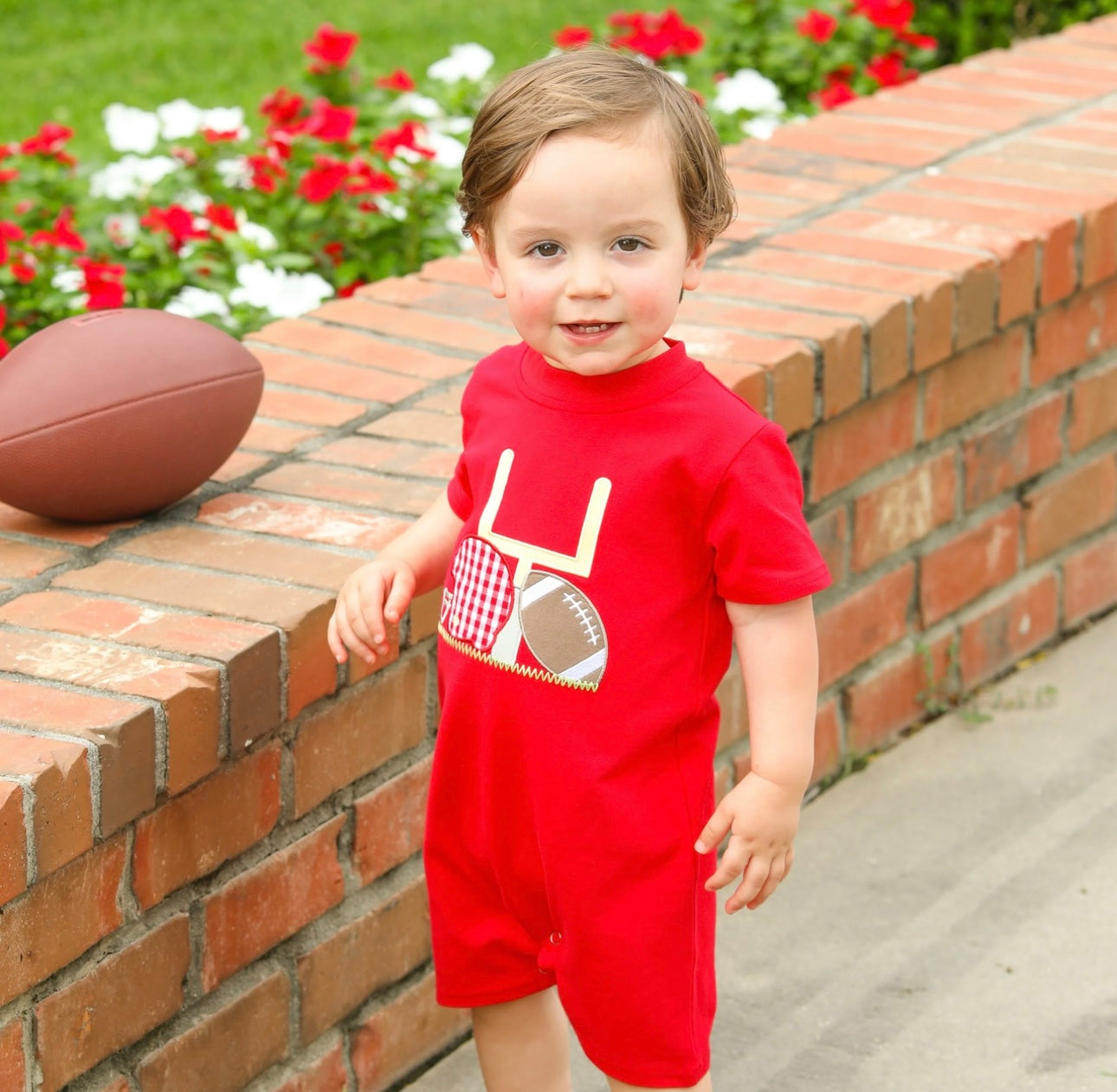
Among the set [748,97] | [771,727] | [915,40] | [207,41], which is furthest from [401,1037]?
[207,41]

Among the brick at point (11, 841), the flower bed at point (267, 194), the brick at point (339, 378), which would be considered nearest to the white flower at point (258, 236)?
the flower bed at point (267, 194)

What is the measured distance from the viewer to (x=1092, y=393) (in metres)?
3.43

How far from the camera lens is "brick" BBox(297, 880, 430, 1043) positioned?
2275 mm

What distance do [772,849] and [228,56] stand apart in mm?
6314

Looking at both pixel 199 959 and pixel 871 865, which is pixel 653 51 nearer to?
pixel 871 865

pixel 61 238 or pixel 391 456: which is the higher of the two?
pixel 61 238

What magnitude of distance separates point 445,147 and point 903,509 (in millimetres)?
1583

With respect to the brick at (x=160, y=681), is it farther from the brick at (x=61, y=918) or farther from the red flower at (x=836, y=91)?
the red flower at (x=836, y=91)

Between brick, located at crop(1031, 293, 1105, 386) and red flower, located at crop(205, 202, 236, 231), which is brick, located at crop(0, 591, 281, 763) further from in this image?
brick, located at crop(1031, 293, 1105, 386)

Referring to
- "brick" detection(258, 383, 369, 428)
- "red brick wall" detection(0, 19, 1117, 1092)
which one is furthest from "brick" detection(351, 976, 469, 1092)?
"brick" detection(258, 383, 369, 428)

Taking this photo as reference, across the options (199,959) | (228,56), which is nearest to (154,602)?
(199,959)

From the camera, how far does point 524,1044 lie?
2.14m

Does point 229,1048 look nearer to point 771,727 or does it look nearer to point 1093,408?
→ point 771,727

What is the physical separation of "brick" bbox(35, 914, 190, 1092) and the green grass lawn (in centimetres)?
478
